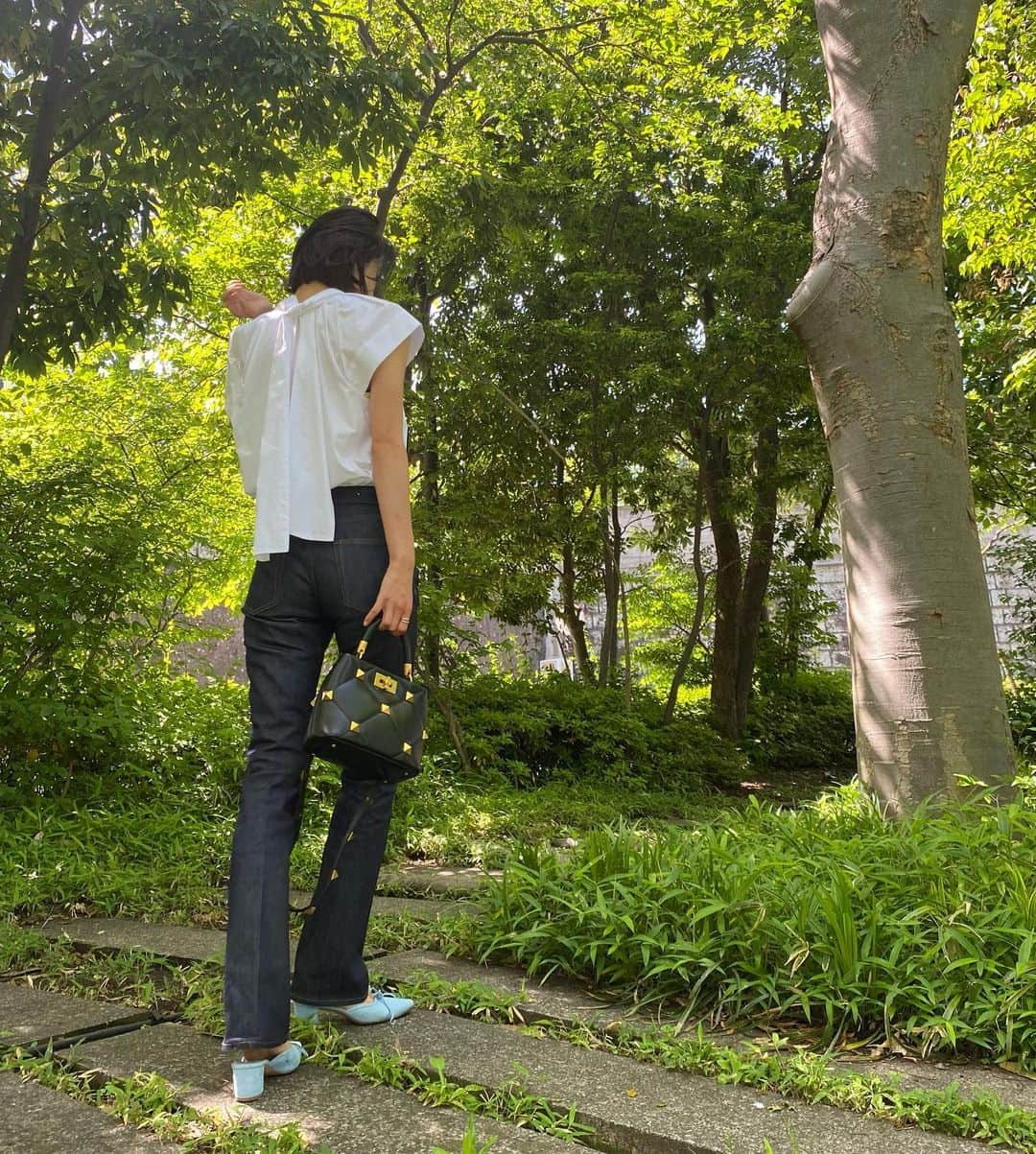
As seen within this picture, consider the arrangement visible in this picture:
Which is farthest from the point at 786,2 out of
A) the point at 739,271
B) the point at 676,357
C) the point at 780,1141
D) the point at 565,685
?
the point at 780,1141

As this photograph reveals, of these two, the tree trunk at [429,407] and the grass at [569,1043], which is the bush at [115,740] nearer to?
the grass at [569,1043]

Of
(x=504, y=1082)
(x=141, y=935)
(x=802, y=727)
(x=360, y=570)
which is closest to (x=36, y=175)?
(x=141, y=935)

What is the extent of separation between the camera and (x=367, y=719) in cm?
203

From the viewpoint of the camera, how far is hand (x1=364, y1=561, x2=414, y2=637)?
83.0 inches

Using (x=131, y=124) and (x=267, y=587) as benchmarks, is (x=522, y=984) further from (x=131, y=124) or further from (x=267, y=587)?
(x=131, y=124)

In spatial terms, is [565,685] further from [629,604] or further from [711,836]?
[711,836]

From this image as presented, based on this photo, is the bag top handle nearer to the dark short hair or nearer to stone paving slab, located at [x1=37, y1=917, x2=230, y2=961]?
the dark short hair

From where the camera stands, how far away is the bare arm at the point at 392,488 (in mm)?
2121

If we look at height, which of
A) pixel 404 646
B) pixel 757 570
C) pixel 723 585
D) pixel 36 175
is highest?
pixel 36 175

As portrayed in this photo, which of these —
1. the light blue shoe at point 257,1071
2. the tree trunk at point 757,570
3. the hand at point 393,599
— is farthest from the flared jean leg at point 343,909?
the tree trunk at point 757,570

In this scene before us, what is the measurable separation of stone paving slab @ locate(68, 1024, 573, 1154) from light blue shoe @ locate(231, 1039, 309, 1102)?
14 mm

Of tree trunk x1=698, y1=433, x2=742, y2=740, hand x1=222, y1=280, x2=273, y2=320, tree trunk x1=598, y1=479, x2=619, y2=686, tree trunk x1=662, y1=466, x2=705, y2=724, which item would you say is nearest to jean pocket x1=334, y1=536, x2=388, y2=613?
hand x1=222, y1=280, x2=273, y2=320

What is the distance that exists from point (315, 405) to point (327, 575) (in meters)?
0.38

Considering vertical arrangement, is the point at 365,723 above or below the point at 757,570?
below
